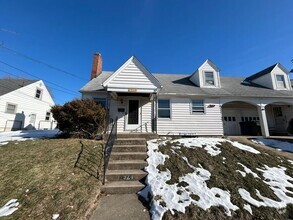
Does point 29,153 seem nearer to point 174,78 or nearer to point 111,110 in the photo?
point 111,110

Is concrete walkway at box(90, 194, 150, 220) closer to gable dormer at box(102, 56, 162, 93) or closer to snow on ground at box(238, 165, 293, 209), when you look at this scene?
snow on ground at box(238, 165, 293, 209)

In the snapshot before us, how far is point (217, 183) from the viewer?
420 centimetres

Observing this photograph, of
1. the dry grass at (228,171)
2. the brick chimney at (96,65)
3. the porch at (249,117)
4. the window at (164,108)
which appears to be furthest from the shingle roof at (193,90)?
the dry grass at (228,171)

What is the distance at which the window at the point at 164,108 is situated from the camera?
10273 mm

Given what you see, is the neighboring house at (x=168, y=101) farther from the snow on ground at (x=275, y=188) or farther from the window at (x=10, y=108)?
the window at (x=10, y=108)

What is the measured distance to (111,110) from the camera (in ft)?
33.2

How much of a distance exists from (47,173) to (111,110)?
20.0ft

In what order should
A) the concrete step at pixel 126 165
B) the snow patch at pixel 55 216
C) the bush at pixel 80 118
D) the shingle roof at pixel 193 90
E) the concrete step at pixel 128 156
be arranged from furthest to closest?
1. the shingle roof at pixel 193 90
2. the bush at pixel 80 118
3. the concrete step at pixel 128 156
4. the concrete step at pixel 126 165
5. the snow patch at pixel 55 216

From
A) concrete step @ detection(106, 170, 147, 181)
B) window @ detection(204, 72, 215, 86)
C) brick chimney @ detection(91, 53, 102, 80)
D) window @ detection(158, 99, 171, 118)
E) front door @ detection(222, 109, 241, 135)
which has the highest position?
brick chimney @ detection(91, 53, 102, 80)

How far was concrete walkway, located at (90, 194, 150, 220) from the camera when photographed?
3.09 m

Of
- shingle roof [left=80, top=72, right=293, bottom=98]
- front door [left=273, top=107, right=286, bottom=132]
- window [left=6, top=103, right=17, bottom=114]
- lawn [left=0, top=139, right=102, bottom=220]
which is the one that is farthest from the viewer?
window [left=6, top=103, right=17, bottom=114]

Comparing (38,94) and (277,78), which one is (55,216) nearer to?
(277,78)

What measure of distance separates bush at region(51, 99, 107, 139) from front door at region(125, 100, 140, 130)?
2.12 m

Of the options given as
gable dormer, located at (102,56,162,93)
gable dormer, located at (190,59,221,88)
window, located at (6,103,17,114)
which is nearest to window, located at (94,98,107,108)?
gable dormer, located at (102,56,162,93)
